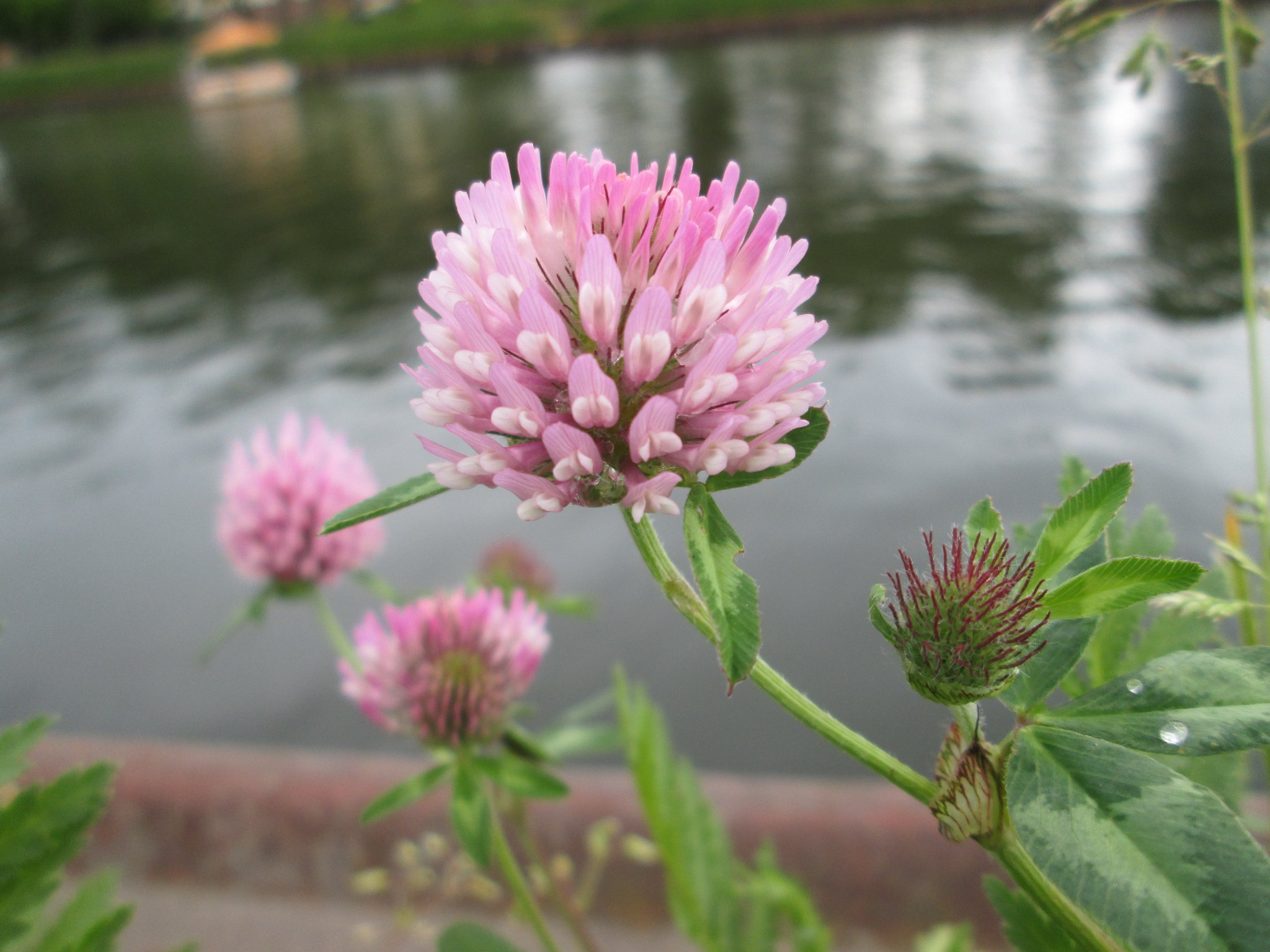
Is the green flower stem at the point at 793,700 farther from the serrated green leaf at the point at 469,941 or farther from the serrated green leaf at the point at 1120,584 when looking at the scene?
the serrated green leaf at the point at 469,941

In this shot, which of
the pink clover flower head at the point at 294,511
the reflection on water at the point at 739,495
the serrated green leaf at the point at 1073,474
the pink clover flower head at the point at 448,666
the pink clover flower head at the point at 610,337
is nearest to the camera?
the pink clover flower head at the point at 610,337

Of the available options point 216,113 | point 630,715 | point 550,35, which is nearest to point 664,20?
point 550,35

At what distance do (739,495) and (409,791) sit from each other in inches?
89.4

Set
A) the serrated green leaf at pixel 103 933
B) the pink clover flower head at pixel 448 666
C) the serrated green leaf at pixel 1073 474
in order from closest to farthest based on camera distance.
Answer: the serrated green leaf at pixel 1073 474
the serrated green leaf at pixel 103 933
the pink clover flower head at pixel 448 666

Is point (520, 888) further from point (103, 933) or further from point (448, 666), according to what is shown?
point (103, 933)

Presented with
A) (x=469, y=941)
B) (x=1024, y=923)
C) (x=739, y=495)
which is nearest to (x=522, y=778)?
(x=469, y=941)

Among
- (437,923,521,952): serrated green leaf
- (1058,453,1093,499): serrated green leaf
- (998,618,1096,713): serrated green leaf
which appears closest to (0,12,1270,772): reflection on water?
(998,618,1096,713): serrated green leaf

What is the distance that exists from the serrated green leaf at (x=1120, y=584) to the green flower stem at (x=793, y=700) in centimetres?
12

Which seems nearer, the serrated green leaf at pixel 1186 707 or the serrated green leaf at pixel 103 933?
the serrated green leaf at pixel 1186 707

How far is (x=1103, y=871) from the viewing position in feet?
1.34

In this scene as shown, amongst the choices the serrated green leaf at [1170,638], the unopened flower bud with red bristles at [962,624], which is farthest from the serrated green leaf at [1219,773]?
the unopened flower bud with red bristles at [962,624]

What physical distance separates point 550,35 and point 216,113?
1148cm

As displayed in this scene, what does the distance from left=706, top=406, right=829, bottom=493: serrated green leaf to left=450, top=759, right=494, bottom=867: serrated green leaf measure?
563mm

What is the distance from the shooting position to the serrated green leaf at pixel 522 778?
3.27ft
